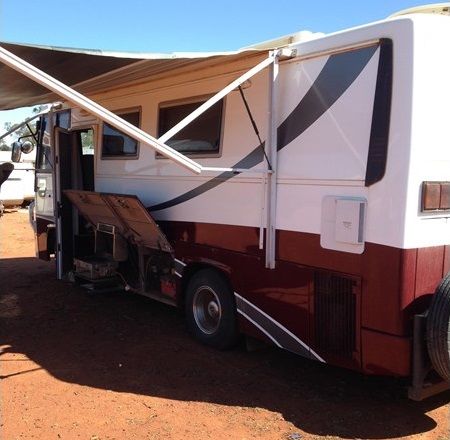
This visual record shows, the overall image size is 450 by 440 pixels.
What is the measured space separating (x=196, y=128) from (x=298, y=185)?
1515 mm

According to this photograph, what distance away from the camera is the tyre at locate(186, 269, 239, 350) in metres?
4.99

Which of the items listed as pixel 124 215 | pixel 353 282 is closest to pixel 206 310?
pixel 124 215

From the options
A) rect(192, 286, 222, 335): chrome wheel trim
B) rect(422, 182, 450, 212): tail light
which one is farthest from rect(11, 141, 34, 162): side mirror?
rect(422, 182, 450, 212): tail light

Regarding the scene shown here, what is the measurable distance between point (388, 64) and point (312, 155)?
2.83 feet

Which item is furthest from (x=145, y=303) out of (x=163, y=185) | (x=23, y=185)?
(x=23, y=185)

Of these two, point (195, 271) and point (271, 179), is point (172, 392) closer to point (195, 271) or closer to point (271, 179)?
point (195, 271)

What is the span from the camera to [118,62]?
458 centimetres

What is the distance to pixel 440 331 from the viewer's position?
3465 millimetres

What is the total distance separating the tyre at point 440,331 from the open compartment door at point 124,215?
9.25ft

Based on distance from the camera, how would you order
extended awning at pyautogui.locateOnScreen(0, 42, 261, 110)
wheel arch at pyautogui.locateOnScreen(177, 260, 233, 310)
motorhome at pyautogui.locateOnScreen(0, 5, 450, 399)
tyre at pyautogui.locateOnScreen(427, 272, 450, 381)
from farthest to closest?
wheel arch at pyautogui.locateOnScreen(177, 260, 233, 310) < extended awning at pyautogui.locateOnScreen(0, 42, 261, 110) < motorhome at pyautogui.locateOnScreen(0, 5, 450, 399) < tyre at pyautogui.locateOnScreen(427, 272, 450, 381)

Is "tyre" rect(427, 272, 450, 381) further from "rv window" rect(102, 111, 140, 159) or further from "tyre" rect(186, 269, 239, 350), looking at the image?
"rv window" rect(102, 111, 140, 159)

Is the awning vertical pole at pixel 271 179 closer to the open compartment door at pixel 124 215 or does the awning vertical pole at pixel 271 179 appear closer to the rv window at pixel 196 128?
the rv window at pixel 196 128

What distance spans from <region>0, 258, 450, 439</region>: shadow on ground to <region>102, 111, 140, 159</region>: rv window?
193 centimetres

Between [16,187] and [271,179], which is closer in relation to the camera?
[271,179]
